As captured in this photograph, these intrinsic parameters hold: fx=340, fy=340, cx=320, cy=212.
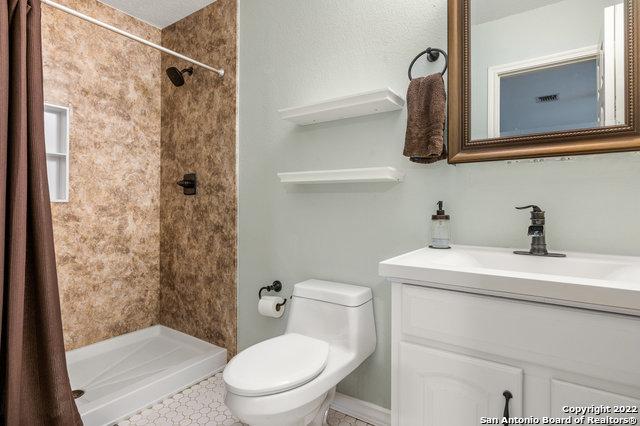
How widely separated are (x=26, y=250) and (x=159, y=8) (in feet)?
6.05

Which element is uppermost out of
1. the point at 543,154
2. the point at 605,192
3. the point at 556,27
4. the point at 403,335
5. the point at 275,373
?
the point at 556,27

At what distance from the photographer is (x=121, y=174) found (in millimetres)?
2434

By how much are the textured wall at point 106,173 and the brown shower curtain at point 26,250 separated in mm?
855

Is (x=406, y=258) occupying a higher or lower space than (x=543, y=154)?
lower

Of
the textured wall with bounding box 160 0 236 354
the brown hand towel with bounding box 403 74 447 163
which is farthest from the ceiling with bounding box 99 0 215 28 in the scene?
the brown hand towel with bounding box 403 74 447 163

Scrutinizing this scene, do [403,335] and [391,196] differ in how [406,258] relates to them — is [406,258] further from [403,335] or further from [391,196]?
[391,196]

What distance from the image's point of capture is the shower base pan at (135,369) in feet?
5.48

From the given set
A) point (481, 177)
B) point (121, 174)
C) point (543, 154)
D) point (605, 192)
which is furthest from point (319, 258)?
point (121, 174)

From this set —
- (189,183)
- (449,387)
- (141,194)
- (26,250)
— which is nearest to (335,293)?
(449,387)

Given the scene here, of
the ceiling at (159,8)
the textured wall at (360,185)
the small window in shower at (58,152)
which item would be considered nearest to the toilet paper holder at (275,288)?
the textured wall at (360,185)

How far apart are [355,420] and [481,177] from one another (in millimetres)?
1291

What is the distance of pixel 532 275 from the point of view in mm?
869

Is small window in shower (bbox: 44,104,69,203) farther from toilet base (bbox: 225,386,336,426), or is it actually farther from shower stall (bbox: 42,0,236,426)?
toilet base (bbox: 225,386,336,426)

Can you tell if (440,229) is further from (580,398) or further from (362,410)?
(362,410)
